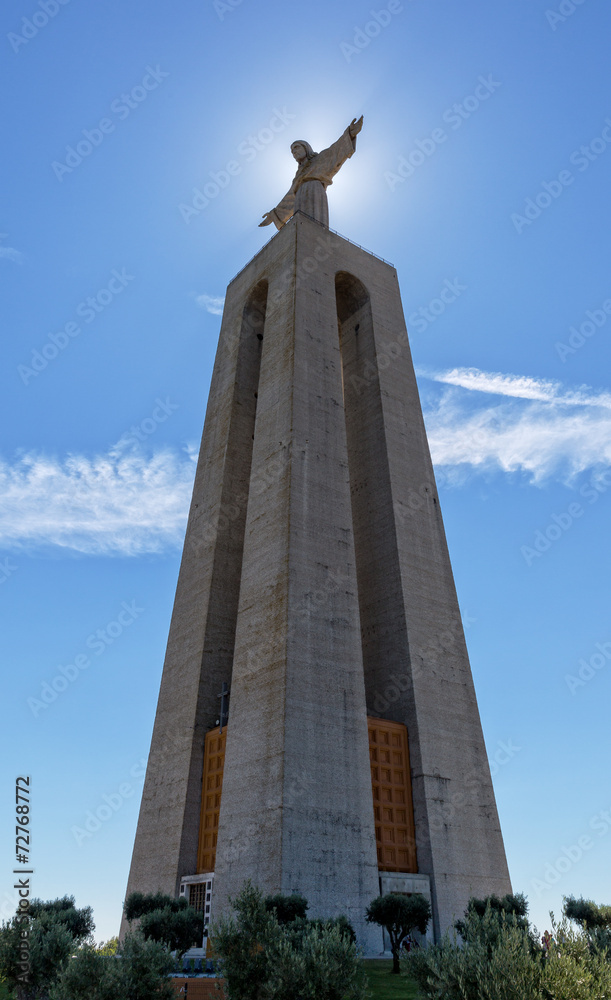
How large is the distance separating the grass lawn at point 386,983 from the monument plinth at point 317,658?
3.42ft

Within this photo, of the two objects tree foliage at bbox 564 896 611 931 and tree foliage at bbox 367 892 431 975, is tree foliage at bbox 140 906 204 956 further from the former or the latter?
tree foliage at bbox 564 896 611 931

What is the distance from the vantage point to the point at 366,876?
62.7 feet

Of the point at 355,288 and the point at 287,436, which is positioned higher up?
the point at 355,288

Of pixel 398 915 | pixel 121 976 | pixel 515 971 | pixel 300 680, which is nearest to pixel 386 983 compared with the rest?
pixel 398 915

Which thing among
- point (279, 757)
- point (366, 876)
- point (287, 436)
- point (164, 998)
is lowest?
point (164, 998)

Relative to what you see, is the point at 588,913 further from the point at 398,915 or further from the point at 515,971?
the point at 515,971

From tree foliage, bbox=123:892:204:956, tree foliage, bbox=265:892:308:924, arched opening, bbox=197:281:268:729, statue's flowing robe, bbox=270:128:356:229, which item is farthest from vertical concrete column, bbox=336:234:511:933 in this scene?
tree foliage, bbox=123:892:204:956

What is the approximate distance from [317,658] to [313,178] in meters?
27.4

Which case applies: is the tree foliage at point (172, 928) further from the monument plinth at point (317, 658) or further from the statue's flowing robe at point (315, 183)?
the statue's flowing robe at point (315, 183)

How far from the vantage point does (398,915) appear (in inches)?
671

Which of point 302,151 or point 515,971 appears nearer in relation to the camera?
point 515,971

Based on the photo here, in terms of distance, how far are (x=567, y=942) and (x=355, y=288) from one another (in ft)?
95.3

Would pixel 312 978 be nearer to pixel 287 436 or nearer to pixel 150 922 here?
pixel 150 922

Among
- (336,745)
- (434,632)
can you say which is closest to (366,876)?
(336,745)
